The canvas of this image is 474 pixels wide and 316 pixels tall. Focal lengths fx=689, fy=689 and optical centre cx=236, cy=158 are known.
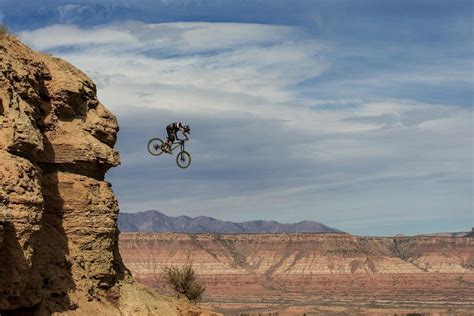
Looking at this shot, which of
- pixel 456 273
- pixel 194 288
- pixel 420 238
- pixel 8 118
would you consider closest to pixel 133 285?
pixel 8 118

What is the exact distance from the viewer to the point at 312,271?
17050 centimetres

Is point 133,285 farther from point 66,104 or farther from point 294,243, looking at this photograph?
point 294,243

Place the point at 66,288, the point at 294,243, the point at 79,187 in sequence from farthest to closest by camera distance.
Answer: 1. the point at 294,243
2. the point at 79,187
3. the point at 66,288

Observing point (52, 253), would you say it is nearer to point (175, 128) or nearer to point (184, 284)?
point (175, 128)

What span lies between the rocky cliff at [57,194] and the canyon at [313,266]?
108 m

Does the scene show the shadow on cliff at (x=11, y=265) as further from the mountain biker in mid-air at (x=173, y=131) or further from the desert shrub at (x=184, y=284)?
the desert shrub at (x=184, y=284)

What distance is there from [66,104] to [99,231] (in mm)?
4911

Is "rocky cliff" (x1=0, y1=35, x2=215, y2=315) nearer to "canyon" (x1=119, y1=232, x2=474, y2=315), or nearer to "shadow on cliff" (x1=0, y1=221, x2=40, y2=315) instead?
"shadow on cliff" (x1=0, y1=221, x2=40, y2=315)

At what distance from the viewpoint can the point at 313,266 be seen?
562 ft

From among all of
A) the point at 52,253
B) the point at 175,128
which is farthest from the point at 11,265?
the point at 175,128

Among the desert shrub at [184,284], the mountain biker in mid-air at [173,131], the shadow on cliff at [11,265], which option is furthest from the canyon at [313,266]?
the shadow on cliff at [11,265]

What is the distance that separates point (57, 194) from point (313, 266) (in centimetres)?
15140

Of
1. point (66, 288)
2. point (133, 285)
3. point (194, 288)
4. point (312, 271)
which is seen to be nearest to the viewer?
point (66, 288)

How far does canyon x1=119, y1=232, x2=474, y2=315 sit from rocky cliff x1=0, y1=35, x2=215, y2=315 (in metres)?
108
